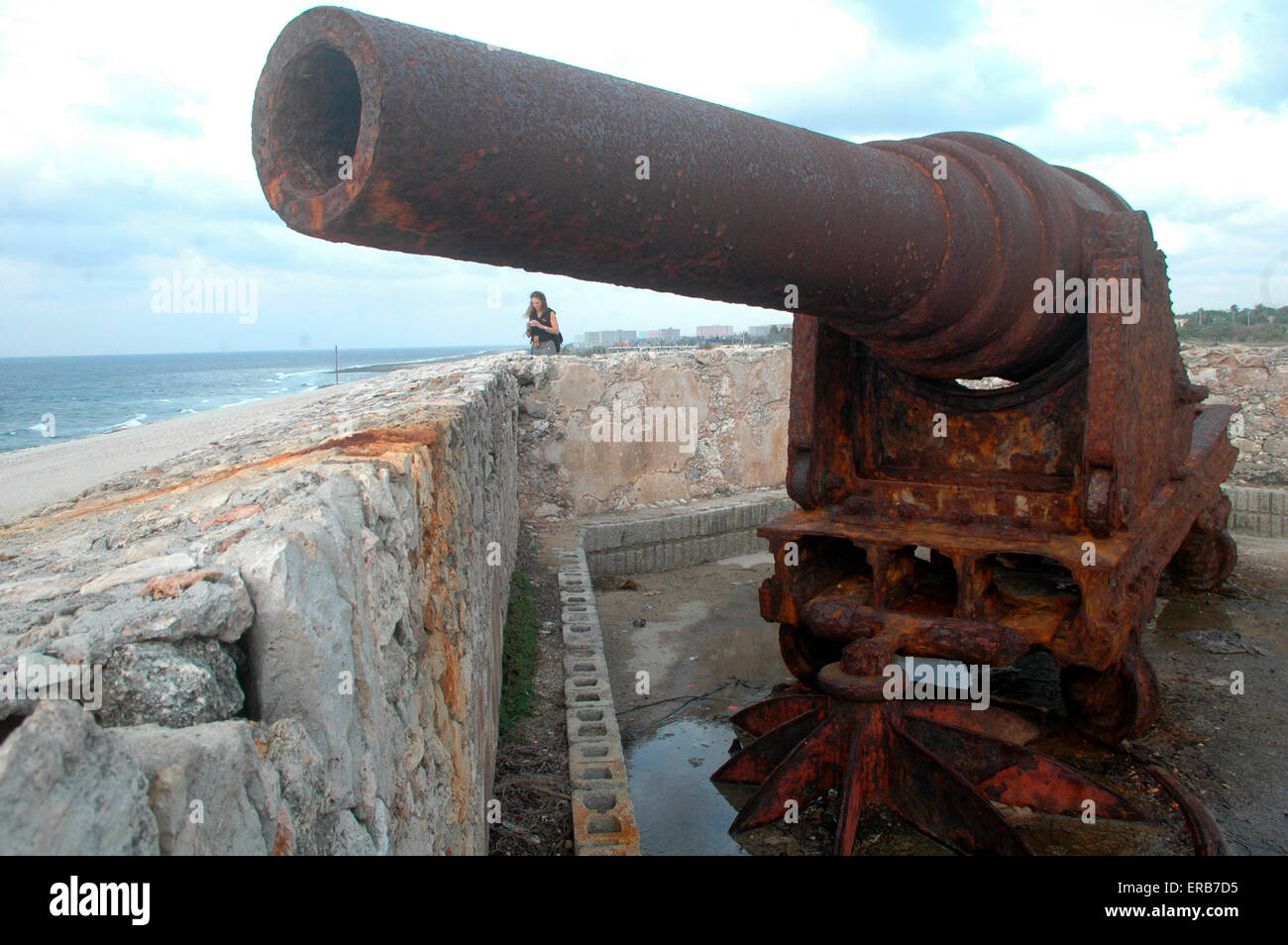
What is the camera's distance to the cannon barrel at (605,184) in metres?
1.58

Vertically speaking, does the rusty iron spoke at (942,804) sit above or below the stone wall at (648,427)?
below

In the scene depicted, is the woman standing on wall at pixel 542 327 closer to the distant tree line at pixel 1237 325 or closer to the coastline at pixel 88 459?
the coastline at pixel 88 459

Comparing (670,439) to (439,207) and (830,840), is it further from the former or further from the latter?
(439,207)

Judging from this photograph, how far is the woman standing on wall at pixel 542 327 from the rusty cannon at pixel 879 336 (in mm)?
6144

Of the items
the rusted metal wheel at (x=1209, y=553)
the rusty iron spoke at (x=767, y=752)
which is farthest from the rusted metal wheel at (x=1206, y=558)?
the rusty iron spoke at (x=767, y=752)

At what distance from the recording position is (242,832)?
99 cm

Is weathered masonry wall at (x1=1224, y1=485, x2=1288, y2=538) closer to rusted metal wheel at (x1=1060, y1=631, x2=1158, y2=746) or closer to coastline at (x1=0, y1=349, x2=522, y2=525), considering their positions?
rusted metal wheel at (x1=1060, y1=631, x2=1158, y2=746)

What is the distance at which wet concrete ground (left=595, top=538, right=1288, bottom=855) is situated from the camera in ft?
11.3

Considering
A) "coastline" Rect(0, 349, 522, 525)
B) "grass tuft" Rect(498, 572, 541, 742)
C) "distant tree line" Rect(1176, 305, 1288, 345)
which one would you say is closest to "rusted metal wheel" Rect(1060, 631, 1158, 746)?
"grass tuft" Rect(498, 572, 541, 742)

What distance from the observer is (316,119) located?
1.68 metres

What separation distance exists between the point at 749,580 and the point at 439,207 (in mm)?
6111

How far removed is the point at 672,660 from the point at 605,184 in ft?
13.4

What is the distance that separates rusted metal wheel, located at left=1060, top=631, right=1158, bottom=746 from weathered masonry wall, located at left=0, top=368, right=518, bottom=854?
2.67 m

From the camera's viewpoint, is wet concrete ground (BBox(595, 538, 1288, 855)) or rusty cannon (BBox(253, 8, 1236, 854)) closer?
rusty cannon (BBox(253, 8, 1236, 854))
